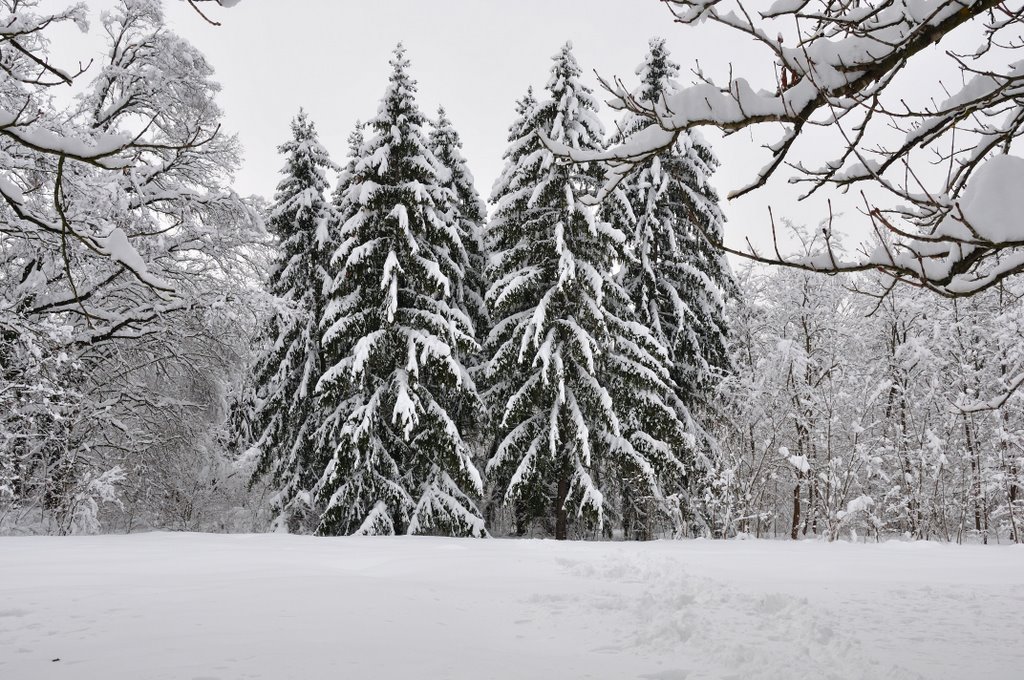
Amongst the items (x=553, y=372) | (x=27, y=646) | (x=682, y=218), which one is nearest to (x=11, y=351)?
(x=27, y=646)

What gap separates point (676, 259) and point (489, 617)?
13288 mm

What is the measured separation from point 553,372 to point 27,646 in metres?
10.5

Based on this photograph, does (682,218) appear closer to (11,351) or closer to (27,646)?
(11,351)

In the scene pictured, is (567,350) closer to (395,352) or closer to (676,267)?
(395,352)

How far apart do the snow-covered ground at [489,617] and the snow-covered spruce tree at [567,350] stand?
6.60 meters

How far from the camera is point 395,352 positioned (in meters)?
13.7

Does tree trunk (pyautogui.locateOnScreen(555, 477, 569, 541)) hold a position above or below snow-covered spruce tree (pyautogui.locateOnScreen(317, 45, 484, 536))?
below

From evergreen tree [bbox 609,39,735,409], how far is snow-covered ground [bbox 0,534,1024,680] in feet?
30.9

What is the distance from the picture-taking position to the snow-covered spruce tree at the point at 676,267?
15.5 meters

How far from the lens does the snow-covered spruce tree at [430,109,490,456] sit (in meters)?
16.7

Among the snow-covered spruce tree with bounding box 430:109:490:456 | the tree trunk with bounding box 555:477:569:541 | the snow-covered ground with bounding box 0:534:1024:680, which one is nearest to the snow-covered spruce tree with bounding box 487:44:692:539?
the tree trunk with bounding box 555:477:569:541

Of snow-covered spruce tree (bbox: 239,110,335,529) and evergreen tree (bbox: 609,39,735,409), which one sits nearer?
evergreen tree (bbox: 609,39,735,409)

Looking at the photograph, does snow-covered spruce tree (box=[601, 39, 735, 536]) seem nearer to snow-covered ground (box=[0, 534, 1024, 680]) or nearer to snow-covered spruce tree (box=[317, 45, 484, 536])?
snow-covered spruce tree (box=[317, 45, 484, 536])

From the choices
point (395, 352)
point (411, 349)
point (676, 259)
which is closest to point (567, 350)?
point (411, 349)
